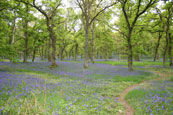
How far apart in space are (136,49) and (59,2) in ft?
50.8

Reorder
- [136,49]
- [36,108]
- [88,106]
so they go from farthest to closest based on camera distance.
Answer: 1. [136,49]
2. [88,106]
3. [36,108]

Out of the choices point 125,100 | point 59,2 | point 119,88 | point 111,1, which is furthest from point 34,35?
point 125,100

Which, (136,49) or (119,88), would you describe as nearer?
(119,88)

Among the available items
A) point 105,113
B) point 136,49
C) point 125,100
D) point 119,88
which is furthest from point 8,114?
point 136,49

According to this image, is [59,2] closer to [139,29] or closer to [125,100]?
[139,29]

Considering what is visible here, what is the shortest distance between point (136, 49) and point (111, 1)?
8972 mm

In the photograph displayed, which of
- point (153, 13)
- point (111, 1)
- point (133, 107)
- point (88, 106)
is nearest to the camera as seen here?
point (88, 106)

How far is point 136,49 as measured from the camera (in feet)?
61.1

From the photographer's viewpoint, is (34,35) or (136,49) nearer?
(136,49)

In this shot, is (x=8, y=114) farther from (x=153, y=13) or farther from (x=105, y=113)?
(x=153, y=13)

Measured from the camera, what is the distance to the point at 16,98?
5699mm

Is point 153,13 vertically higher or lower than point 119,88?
higher

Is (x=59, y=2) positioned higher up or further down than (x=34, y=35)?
higher up

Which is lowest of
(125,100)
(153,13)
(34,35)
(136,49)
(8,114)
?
(125,100)
